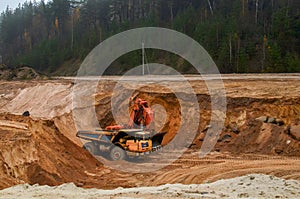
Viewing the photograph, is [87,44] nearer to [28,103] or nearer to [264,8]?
[264,8]

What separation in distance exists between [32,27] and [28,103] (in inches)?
2283

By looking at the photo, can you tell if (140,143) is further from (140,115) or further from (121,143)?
(140,115)

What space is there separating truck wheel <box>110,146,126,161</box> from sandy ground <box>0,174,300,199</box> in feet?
15.4

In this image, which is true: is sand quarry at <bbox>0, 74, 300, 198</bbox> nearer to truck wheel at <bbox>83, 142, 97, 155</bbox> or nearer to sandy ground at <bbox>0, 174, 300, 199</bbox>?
sandy ground at <bbox>0, 174, 300, 199</bbox>

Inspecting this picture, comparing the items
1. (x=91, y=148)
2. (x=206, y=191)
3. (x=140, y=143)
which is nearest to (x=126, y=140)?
(x=140, y=143)

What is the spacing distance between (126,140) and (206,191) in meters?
6.21

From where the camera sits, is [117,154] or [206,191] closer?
[206,191]

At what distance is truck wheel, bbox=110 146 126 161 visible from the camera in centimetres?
1437

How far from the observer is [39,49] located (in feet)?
189

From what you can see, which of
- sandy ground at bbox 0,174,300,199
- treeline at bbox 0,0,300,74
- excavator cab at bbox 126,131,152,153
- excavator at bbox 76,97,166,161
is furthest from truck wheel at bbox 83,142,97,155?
treeline at bbox 0,0,300,74

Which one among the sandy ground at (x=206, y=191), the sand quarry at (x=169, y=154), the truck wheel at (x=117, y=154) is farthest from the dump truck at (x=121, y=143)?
the sandy ground at (x=206, y=191)

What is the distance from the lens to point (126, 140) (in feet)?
47.3

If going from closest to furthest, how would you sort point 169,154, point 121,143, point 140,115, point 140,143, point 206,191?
point 206,191 → point 140,143 → point 121,143 → point 140,115 → point 169,154

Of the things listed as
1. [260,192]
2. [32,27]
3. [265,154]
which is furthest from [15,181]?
[32,27]
